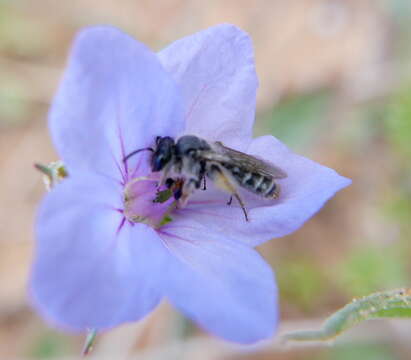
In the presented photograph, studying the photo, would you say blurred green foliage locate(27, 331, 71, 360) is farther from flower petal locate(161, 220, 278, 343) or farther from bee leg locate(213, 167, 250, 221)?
bee leg locate(213, 167, 250, 221)

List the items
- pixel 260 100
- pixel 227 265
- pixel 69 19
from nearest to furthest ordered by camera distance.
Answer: pixel 227 265, pixel 260 100, pixel 69 19

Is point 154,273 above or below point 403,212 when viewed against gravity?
above

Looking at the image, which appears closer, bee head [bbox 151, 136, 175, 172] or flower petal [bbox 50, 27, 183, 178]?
flower petal [bbox 50, 27, 183, 178]

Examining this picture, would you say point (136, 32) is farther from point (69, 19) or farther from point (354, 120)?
Result: point (354, 120)

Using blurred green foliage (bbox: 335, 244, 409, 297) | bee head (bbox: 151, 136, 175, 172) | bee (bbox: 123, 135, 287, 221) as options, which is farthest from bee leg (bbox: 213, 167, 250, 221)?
blurred green foliage (bbox: 335, 244, 409, 297)

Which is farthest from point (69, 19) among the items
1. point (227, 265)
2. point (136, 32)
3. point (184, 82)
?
point (227, 265)

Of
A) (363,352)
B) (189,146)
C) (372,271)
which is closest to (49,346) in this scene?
(363,352)
